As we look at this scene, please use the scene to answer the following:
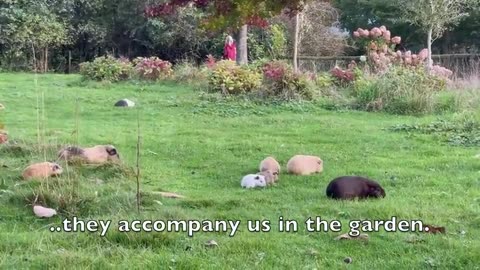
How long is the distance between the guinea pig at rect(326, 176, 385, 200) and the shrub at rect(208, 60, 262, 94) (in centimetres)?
869

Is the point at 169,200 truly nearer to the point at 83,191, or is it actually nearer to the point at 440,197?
the point at 83,191

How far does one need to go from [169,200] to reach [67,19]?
22.6 metres

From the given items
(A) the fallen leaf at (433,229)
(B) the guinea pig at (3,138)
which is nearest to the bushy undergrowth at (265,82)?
(B) the guinea pig at (3,138)

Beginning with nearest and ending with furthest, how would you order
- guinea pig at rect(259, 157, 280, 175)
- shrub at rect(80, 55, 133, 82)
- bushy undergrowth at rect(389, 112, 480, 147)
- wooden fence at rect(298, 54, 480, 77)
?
1. guinea pig at rect(259, 157, 280, 175)
2. bushy undergrowth at rect(389, 112, 480, 147)
3. shrub at rect(80, 55, 133, 82)
4. wooden fence at rect(298, 54, 480, 77)

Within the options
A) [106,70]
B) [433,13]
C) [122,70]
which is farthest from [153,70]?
[433,13]

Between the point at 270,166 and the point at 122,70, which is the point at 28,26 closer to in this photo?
the point at 122,70

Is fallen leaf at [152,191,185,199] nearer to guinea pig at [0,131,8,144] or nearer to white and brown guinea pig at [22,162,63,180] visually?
white and brown guinea pig at [22,162,63,180]

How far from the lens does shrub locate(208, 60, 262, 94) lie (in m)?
13.9

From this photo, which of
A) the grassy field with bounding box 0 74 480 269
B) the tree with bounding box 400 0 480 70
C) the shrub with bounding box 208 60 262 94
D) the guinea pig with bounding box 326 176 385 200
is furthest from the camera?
the tree with bounding box 400 0 480 70

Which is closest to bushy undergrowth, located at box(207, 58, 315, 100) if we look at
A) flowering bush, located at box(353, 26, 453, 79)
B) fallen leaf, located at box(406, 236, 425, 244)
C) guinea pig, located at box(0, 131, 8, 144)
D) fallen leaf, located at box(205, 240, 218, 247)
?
flowering bush, located at box(353, 26, 453, 79)

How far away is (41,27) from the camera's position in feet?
82.5

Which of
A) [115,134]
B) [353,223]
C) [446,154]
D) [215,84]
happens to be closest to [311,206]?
[353,223]

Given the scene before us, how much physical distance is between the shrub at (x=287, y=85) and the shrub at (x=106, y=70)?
616 centimetres

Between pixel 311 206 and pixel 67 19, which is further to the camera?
pixel 67 19
